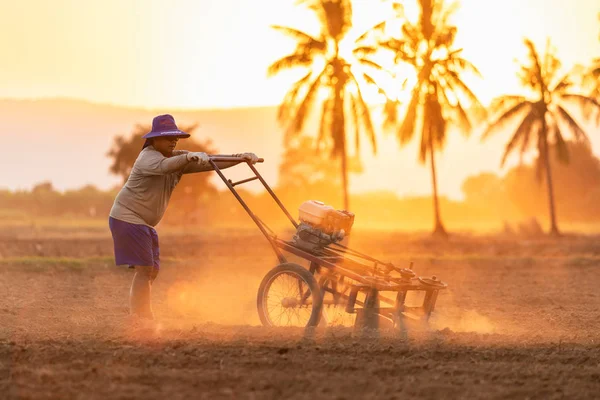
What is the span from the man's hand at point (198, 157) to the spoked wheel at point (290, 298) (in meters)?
1.30

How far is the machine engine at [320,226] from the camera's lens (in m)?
8.70

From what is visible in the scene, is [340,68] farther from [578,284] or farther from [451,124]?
[578,284]

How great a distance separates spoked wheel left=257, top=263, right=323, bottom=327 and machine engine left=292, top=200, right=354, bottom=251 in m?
0.36

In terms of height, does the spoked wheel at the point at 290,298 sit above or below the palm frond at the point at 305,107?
below

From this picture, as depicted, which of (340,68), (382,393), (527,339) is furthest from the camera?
(340,68)

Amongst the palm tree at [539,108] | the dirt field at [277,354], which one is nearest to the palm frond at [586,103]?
the palm tree at [539,108]

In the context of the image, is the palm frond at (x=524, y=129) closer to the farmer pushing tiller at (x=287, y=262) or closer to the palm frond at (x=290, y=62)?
the palm frond at (x=290, y=62)

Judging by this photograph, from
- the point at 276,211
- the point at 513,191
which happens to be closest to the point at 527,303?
the point at 276,211

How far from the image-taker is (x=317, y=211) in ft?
28.6

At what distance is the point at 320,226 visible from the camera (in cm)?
875

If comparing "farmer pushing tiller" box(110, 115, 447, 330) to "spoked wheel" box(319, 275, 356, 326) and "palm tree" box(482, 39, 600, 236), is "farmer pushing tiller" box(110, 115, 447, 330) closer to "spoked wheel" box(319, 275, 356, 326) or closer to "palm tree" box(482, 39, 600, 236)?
"spoked wheel" box(319, 275, 356, 326)

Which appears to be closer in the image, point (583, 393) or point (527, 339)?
point (583, 393)

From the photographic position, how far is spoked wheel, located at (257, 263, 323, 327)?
8398 millimetres

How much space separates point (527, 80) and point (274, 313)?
4085 cm
